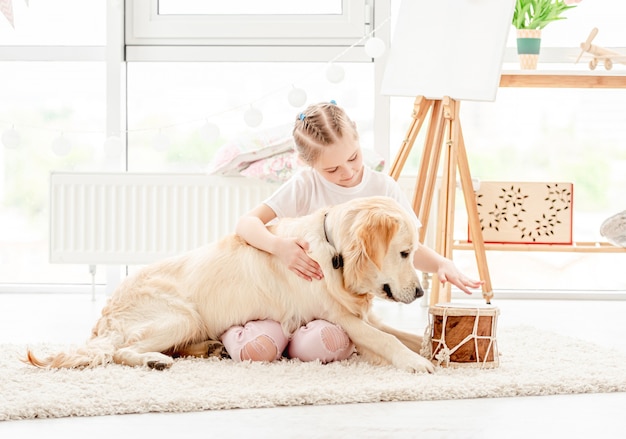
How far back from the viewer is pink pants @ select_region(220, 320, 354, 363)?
2.04 meters

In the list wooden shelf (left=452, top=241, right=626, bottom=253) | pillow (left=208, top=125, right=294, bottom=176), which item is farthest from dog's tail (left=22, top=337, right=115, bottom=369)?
wooden shelf (left=452, top=241, right=626, bottom=253)

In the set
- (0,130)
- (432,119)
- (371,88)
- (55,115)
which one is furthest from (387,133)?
(0,130)

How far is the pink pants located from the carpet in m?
0.03

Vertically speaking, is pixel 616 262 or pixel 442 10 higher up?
pixel 442 10

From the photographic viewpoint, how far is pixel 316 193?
2.35 meters

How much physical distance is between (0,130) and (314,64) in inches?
62.9

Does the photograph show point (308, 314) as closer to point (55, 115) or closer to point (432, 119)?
point (432, 119)

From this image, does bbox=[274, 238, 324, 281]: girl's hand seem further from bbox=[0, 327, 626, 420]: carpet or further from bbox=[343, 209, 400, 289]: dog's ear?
bbox=[0, 327, 626, 420]: carpet

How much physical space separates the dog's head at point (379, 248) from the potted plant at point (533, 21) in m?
1.93

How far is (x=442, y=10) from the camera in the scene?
328 centimetres

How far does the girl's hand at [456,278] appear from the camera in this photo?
79.4 inches

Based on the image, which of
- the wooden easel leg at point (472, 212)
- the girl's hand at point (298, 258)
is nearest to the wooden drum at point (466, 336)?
the girl's hand at point (298, 258)

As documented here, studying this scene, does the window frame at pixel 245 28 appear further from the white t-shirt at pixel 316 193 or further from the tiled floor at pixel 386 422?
the tiled floor at pixel 386 422

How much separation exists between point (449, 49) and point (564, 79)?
591 mm
